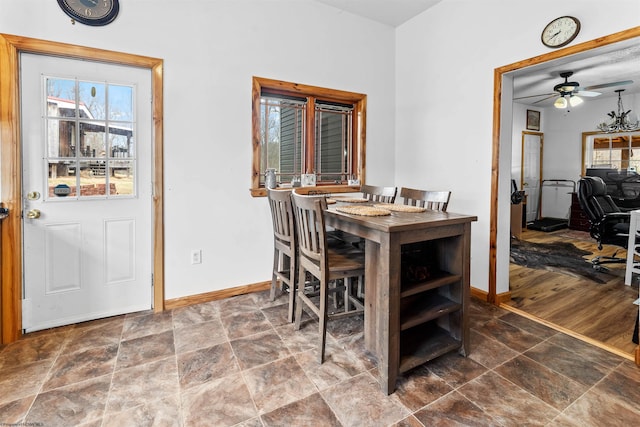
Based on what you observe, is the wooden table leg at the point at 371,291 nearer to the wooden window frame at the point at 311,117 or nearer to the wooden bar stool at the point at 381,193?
the wooden bar stool at the point at 381,193

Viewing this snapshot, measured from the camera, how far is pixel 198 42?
8.90 feet

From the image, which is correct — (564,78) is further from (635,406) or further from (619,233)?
(635,406)

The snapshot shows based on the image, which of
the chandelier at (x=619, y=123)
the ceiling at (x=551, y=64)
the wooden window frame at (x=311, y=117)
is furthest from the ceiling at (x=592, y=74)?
the wooden window frame at (x=311, y=117)

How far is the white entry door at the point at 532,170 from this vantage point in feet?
23.2

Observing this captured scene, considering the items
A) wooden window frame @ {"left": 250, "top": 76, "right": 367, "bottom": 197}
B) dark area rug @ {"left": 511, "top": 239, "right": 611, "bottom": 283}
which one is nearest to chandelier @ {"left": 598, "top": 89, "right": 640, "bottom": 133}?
dark area rug @ {"left": 511, "top": 239, "right": 611, "bottom": 283}

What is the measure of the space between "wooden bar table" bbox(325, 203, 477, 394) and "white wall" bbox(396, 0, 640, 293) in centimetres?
112

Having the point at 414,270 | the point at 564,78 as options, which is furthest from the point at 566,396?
the point at 564,78

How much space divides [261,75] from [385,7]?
154cm

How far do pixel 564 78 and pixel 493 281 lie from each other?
419 centimetres

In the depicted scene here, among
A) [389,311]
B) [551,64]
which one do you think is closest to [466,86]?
[551,64]

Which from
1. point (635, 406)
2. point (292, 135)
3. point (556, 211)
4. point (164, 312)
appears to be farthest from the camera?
point (556, 211)

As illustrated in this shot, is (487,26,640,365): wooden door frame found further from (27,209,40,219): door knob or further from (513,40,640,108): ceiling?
(27,209,40,219): door knob

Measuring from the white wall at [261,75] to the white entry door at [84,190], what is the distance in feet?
0.67

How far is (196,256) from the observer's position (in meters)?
2.82
